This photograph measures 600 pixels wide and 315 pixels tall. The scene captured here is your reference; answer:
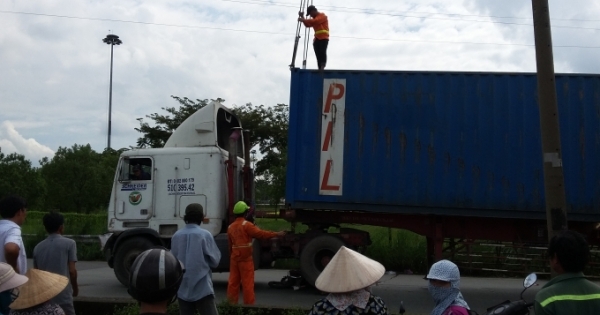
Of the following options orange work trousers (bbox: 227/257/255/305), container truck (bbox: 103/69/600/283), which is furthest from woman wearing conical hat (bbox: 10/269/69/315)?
container truck (bbox: 103/69/600/283)

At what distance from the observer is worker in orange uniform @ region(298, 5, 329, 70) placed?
38.7 feet

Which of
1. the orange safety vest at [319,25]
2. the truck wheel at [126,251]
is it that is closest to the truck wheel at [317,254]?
the truck wheel at [126,251]

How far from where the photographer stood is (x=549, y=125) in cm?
665

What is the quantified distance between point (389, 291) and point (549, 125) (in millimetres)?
6210

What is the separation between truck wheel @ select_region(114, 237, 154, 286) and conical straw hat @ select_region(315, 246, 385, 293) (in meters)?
8.61

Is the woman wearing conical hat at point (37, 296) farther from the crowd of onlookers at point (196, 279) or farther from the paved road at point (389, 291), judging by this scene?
the paved road at point (389, 291)

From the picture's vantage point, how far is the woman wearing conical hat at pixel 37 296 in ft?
11.6

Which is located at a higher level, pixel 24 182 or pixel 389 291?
pixel 24 182

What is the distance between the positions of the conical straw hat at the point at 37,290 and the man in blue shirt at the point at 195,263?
2.34 m

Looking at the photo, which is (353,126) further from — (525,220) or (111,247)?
(111,247)

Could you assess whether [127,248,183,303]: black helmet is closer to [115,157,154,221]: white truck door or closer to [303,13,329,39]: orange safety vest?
[115,157,154,221]: white truck door

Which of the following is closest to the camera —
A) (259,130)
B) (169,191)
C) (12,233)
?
(12,233)

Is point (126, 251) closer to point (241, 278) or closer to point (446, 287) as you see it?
point (241, 278)

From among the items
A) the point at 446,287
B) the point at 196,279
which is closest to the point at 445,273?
the point at 446,287
